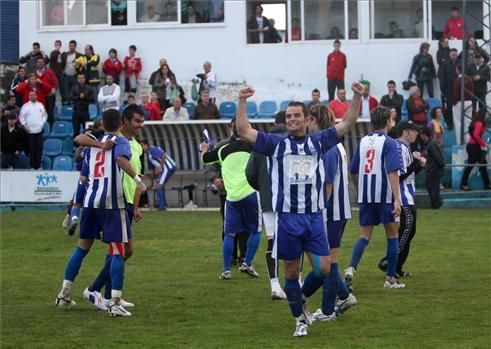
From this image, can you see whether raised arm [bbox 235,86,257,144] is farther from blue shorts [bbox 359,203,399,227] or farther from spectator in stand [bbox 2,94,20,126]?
spectator in stand [bbox 2,94,20,126]

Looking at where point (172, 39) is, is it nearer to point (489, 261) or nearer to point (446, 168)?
point (446, 168)

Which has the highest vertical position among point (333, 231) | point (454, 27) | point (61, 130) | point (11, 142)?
point (454, 27)

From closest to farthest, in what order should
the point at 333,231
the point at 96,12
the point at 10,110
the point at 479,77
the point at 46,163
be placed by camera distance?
1. the point at 333,231
2. the point at 479,77
3. the point at 10,110
4. the point at 46,163
5. the point at 96,12

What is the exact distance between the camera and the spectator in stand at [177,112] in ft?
94.0

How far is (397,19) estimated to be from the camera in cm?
3116

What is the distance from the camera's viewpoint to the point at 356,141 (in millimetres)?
28547

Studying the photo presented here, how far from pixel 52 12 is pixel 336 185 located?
2309 centimetres

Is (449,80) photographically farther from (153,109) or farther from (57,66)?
(57,66)

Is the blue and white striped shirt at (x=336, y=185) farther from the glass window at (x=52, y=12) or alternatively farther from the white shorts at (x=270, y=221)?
the glass window at (x=52, y=12)

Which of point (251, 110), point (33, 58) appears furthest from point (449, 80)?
point (33, 58)

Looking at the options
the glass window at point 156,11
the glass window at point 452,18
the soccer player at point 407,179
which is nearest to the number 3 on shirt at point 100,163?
the soccer player at point 407,179

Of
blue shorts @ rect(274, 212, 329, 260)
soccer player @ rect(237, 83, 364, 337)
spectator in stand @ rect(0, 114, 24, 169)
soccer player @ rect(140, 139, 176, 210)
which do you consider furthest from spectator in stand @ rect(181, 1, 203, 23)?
blue shorts @ rect(274, 212, 329, 260)

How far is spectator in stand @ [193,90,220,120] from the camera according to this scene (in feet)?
94.0

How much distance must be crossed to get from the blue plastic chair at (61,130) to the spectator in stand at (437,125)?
9.07m
